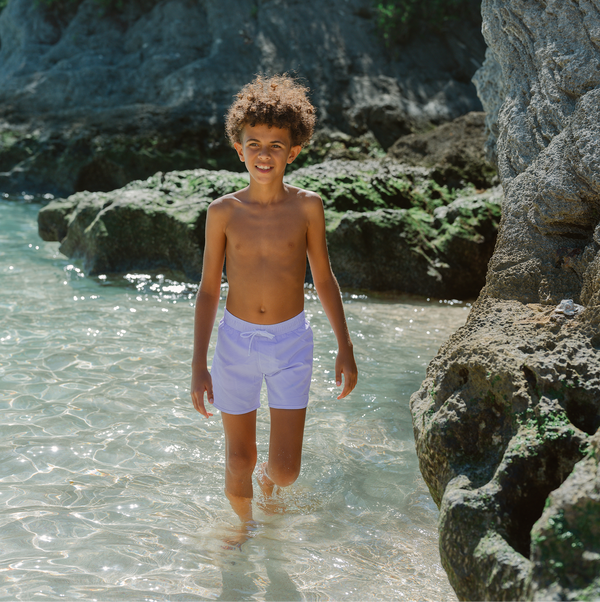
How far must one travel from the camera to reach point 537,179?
3.07 meters

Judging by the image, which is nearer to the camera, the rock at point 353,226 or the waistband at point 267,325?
the waistband at point 267,325

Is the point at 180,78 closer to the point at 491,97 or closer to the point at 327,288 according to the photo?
the point at 491,97

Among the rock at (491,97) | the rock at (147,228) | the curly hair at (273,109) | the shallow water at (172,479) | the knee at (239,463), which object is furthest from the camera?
the rock at (147,228)

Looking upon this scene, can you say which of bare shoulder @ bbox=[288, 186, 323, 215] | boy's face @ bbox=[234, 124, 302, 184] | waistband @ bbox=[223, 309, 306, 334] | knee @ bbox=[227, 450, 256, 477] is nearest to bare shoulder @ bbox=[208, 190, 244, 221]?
boy's face @ bbox=[234, 124, 302, 184]

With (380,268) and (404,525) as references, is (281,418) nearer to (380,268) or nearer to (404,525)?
(404,525)

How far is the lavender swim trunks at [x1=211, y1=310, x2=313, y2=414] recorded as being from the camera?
9.24 feet

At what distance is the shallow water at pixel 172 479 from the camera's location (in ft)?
8.48

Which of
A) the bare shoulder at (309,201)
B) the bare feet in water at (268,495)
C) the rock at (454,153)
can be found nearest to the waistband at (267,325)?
the bare shoulder at (309,201)

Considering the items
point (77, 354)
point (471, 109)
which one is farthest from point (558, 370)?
point (471, 109)

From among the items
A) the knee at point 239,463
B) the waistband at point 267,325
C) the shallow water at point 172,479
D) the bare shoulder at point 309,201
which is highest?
the bare shoulder at point 309,201

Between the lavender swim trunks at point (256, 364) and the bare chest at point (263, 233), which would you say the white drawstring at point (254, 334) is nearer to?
the lavender swim trunks at point (256, 364)

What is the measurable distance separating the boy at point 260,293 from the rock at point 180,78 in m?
9.56

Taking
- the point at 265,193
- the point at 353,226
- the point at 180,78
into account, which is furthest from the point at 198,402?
the point at 180,78

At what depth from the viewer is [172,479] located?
3.38 meters
